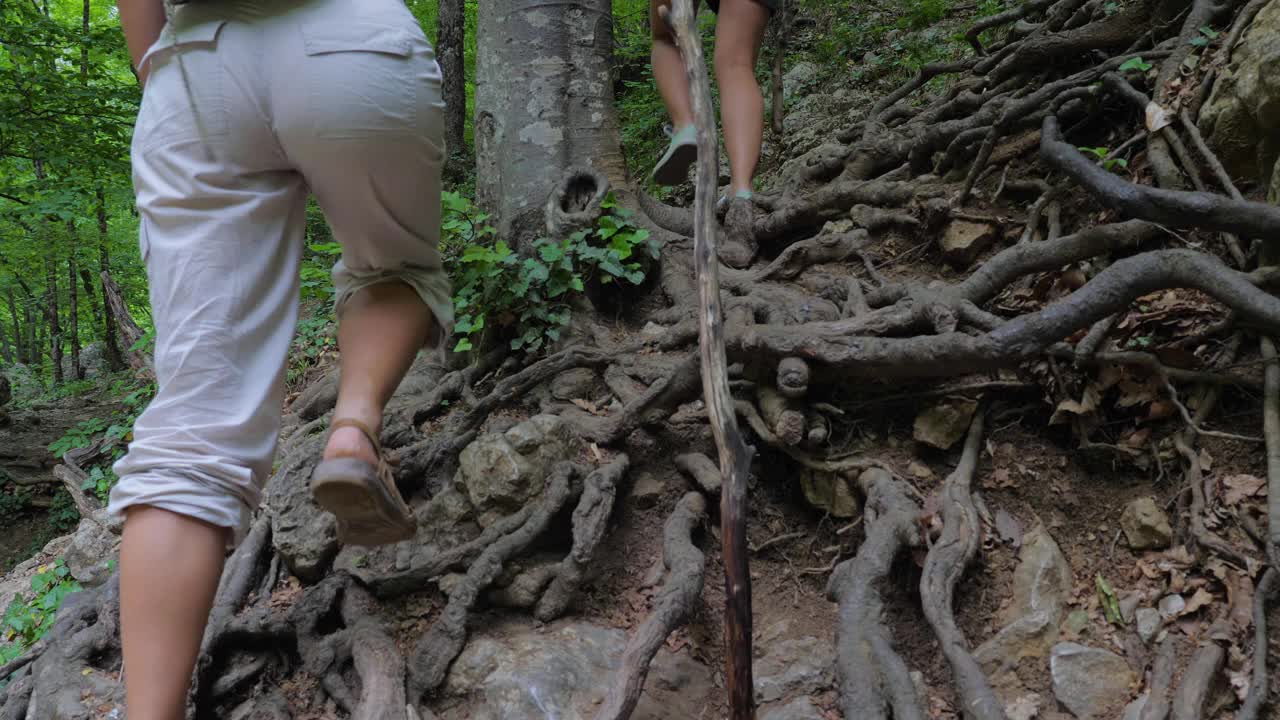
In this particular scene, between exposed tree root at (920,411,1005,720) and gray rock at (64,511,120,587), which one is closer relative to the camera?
exposed tree root at (920,411,1005,720)

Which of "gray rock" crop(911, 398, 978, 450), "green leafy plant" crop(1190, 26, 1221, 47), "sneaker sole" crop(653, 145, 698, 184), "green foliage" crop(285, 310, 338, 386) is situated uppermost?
"green leafy plant" crop(1190, 26, 1221, 47)

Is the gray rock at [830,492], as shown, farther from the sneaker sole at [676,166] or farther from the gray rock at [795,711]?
the sneaker sole at [676,166]

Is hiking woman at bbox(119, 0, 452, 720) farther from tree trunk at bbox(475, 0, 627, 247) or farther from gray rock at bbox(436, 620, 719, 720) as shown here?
tree trunk at bbox(475, 0, 627, 247)

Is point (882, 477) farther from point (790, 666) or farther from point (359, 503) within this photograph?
point (359, 503)

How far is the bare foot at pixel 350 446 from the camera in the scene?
5.37ft

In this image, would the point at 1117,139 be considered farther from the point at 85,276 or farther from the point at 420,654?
the point at 85,276

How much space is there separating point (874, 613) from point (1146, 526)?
824 millimetres

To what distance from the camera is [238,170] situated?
5.06ft

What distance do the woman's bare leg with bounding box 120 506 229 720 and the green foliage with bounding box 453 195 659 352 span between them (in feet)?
6.14

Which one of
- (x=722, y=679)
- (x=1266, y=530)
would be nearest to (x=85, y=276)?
(x=722, y=679)

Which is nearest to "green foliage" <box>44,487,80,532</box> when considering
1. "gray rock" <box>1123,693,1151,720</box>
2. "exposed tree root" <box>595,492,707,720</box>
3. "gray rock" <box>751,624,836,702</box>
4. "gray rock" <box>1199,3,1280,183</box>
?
"exposed tree root" <box>595,492,707,720</box>

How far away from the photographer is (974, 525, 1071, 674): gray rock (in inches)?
77.7

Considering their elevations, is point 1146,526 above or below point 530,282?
below

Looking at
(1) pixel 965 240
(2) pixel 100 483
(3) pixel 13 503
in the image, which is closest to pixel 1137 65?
(1) pixel 965 240
